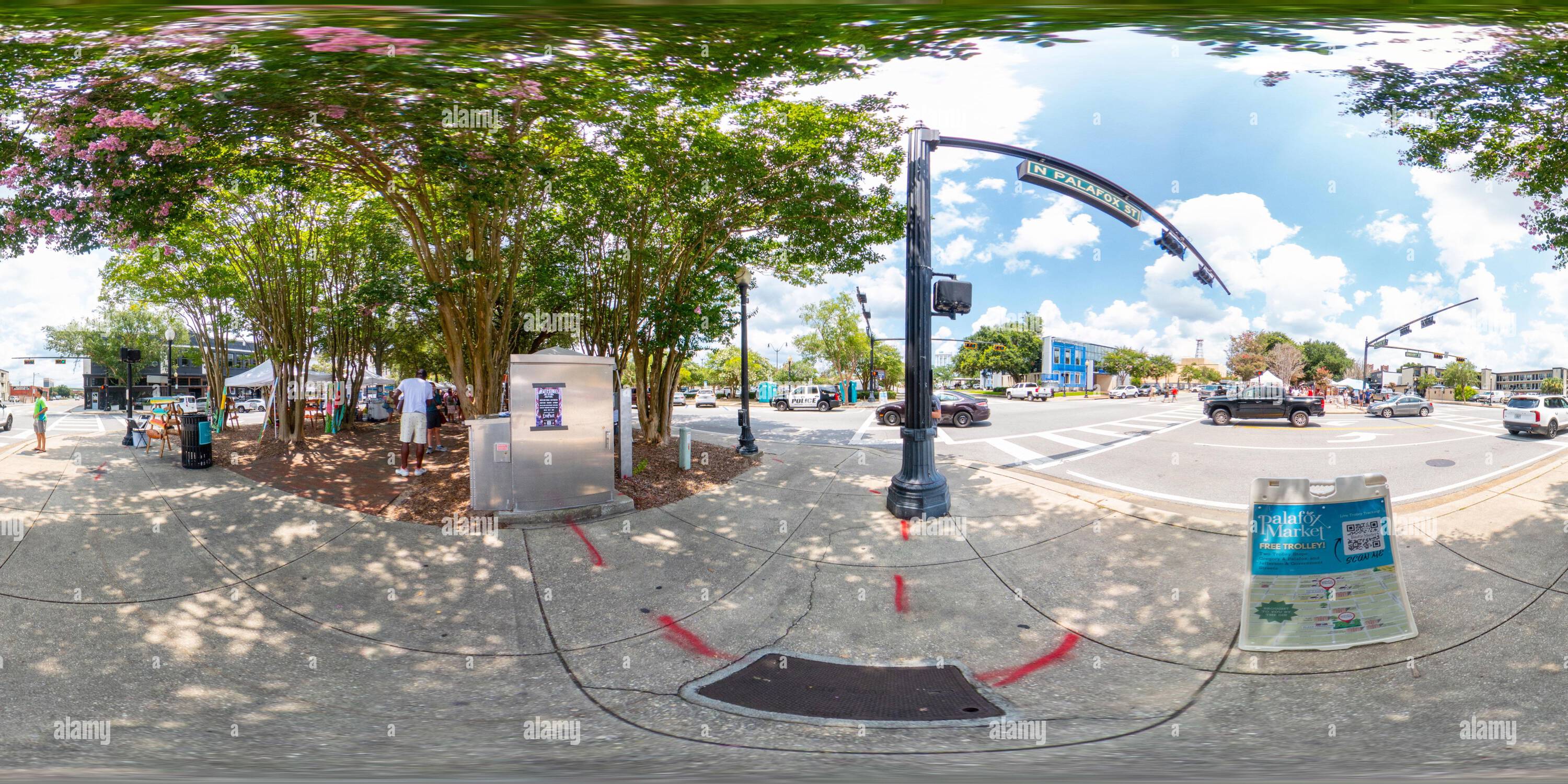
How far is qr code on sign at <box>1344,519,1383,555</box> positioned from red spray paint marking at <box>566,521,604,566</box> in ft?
14.2

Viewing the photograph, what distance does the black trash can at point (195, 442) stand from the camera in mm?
4285

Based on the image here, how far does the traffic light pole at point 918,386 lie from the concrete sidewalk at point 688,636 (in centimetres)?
25

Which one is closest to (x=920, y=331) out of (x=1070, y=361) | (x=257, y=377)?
(x=1070, y=361)

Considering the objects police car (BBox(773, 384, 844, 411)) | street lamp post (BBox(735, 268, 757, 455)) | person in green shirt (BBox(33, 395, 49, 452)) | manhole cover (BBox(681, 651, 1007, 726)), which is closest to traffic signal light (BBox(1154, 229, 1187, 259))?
manhole cover (BBox(681, 651, 1007, 726))

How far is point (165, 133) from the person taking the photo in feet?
9.12

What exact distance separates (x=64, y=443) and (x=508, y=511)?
9.28 feet

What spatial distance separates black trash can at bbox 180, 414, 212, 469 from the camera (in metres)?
4.29

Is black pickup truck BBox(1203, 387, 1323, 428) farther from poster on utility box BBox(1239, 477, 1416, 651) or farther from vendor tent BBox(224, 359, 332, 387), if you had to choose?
vendor tent BBox(224, 359, 332, 387)

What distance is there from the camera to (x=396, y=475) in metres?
5.68

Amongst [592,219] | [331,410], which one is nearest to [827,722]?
[592,219]

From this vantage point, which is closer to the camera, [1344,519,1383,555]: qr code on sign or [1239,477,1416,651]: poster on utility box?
[1239,477,1416,651]: poster on utility box

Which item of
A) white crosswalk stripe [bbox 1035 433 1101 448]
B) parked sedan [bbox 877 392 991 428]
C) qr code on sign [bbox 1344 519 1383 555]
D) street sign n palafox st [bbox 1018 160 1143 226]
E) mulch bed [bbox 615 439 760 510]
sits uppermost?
street sign n palafox st [bbox 1018 160 1143 226]

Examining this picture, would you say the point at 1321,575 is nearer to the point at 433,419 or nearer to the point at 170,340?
the point at 433,419

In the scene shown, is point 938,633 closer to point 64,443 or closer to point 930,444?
point 930,444
